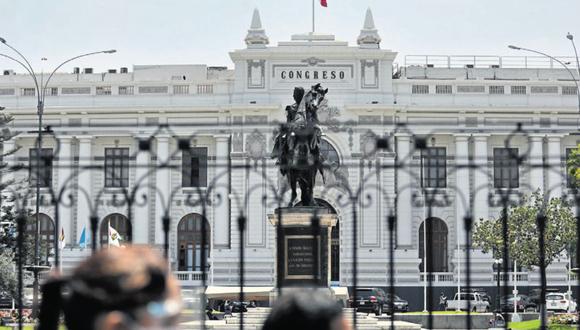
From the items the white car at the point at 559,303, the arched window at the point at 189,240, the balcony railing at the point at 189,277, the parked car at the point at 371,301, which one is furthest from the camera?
the arched window at the point at 189,240

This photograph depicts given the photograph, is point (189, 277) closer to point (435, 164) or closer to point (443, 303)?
point (443, 303)

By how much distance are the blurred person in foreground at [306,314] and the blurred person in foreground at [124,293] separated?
349 mm

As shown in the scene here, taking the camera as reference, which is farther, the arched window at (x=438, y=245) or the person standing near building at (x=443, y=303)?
the arched window at (x=438, y=245)

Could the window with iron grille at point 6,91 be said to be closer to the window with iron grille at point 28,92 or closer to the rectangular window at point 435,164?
the window with iron grille at point 28,92

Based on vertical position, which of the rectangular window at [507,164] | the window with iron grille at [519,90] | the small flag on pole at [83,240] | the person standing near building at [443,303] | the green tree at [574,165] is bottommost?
the person standing near building at [443,303]

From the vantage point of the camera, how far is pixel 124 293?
3906mm

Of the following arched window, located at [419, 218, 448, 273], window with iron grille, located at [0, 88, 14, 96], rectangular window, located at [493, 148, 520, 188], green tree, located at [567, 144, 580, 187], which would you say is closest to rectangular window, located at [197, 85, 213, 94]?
window with iron grille, located at [0, 88, 14, 96]

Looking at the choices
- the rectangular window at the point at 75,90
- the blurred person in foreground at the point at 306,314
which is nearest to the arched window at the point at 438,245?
the rectangular window at the point at 75,90

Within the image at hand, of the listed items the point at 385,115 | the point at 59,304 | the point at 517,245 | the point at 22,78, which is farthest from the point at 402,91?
the point at 59,304

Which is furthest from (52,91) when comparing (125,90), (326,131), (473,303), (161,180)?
(473,303)

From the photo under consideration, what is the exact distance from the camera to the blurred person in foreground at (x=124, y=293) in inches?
154

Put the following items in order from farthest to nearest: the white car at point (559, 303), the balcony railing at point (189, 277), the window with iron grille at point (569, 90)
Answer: the window with iron grille at point (569, 90)
the balcony railing at point (189, 277)
the white car at point (559, 303)

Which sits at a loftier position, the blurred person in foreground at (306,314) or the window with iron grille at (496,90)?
the window with iron grille at (496,90)

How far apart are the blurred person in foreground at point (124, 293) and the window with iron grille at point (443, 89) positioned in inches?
2683
